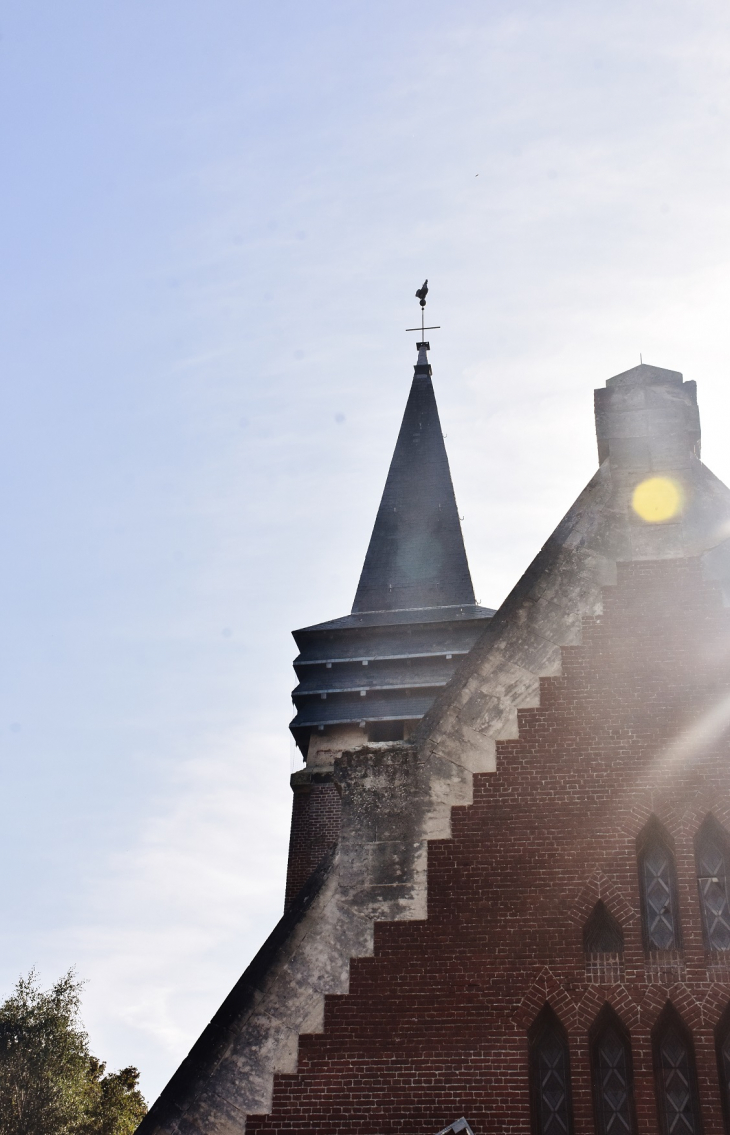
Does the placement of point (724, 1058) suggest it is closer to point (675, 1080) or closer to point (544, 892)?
point (675, 1080)

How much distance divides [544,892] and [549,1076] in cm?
127

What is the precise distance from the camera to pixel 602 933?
8.27 metres

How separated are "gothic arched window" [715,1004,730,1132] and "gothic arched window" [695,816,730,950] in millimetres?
519

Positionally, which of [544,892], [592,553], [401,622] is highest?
[401,622]

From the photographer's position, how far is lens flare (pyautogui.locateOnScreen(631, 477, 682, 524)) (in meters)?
9.73

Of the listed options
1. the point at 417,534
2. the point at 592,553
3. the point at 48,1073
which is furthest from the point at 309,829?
the point at 48,1073

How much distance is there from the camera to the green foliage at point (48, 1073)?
34.5m

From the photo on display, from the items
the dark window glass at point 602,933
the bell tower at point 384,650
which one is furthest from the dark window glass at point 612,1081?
the bell tower at point 384,650

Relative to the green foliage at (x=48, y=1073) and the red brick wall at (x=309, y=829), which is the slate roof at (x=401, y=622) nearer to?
the red brick wall at (x=309, y=829)

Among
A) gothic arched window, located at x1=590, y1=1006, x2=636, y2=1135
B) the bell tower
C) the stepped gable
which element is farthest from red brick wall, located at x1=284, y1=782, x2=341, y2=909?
gothic arched window, located at x1=590, y1=1006, x2=636, y2=1135

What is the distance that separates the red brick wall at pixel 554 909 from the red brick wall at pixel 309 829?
33.7ft

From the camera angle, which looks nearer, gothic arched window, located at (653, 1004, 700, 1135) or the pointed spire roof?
gothic arched window, located at (653, 1004, 700, 1135)

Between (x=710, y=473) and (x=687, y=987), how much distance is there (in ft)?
14.7

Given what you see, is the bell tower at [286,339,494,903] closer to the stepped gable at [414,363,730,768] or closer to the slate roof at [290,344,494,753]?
the slate roof at [290,344,494,753]
